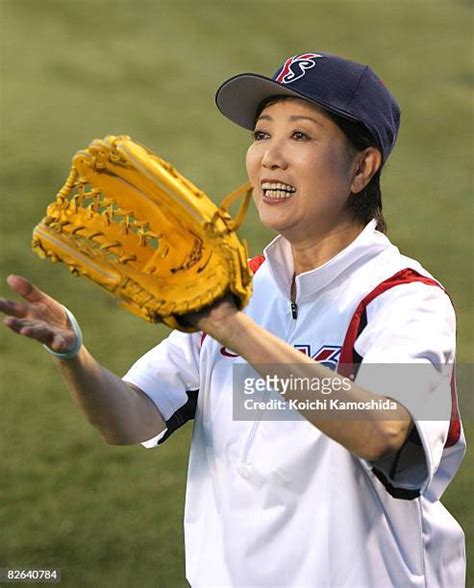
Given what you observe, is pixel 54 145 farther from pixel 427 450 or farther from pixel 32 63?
pixel 427 450

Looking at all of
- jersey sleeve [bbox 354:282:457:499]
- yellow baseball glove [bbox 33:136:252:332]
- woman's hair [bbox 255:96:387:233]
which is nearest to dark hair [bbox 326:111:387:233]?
woman's hair [bbox 255:96:387:233]

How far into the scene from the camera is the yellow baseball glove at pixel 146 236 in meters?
2.28

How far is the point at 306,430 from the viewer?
2.52 m

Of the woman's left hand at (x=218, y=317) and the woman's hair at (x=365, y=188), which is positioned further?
the woman's hair at (x=365, y=188)

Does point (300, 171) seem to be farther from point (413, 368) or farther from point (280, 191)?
point (413, 368)

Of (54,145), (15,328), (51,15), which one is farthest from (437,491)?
(51,15)

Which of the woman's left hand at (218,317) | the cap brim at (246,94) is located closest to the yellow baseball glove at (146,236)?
the woman's left hand at (218,317)

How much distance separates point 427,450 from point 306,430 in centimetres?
30

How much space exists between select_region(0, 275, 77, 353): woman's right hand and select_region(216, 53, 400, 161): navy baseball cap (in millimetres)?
647

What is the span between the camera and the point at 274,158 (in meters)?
2.58

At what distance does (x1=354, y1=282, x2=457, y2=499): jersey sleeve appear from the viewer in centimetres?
230

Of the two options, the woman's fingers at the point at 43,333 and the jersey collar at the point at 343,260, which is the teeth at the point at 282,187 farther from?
the woman's fingers at the point at 43,333

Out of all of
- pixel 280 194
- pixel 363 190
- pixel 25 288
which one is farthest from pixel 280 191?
pixel 25 288

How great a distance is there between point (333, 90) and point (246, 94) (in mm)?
233
